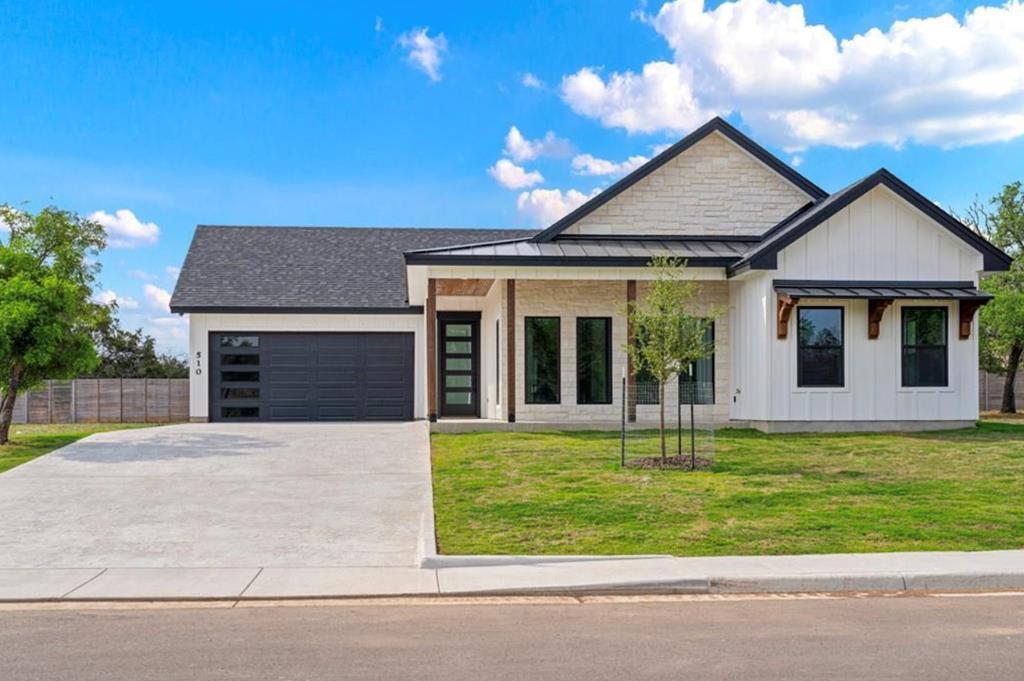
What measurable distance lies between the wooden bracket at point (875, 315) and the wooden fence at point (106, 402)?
710 inches

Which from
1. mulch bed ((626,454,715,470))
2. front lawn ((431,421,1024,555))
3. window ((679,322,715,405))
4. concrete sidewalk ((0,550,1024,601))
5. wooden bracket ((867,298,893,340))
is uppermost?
wooden bracket ((867,298,893,340))

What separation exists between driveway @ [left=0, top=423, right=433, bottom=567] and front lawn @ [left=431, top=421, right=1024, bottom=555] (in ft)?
2.27

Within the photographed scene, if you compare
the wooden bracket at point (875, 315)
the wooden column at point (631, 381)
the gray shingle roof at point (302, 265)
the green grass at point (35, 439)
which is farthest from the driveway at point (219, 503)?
the wooden bracket at point (875, 315)

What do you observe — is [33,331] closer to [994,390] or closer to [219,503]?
[219,503]

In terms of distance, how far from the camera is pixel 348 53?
20594 millimetres

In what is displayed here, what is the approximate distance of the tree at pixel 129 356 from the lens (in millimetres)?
34719

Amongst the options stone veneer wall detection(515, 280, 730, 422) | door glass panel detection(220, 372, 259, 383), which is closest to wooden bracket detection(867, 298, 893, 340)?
stone veneer wall detection(515, 280, 730, 422)

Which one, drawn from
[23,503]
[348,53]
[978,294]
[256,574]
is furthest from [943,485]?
[348,53]

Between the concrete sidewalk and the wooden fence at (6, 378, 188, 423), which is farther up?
the wooden fence at (6, 378, 188, 423)

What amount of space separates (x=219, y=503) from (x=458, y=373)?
1282 centimetres

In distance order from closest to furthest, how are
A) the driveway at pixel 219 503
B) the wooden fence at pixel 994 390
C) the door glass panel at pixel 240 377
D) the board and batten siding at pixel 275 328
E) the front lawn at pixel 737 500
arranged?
the driveway at pixel 219 503
the front lawn at pixel 737 500
the board and batten siding at pixel 275 328
the door glass panel at pixel 240 377
the wooden fence at pixel 994 390

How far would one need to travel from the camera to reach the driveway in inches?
396

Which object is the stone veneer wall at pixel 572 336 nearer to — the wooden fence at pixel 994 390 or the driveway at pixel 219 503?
the driveway at pixel 219 503

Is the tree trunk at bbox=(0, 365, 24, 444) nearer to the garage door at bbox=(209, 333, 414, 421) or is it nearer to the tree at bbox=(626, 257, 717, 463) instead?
the garage door at bbox=(209, 333, 414, 421)
